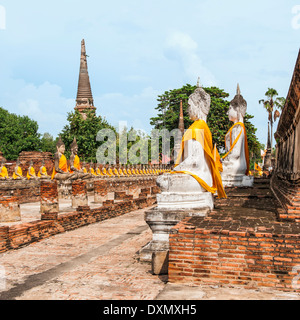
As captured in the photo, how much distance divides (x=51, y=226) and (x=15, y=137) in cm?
3856

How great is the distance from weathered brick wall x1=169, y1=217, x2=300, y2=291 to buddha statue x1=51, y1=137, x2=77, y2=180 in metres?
14.4

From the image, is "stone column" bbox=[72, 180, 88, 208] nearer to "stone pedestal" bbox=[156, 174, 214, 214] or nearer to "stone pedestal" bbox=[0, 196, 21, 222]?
"stone pedestal" bbox=[0, 196, 21, 222]

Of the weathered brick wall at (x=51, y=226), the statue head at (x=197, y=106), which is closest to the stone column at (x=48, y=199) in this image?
the weathered brick wall at (x=51, y=226)

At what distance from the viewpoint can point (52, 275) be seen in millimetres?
5574

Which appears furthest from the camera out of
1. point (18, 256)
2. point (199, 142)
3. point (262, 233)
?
point (18, 256)

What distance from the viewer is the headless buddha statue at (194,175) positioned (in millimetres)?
5605

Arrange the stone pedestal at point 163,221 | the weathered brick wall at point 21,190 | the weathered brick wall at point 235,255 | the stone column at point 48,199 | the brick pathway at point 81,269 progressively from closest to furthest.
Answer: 1. the weathered brick wall at point 235,255
2. the brick pathway at point 81,269
3. the stone pedestal at point 163,221
4. the stone column at point 48,199
5. the weathered brick wall at point 21,190

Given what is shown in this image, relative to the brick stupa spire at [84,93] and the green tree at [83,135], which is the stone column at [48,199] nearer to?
the green tree at [83,135]

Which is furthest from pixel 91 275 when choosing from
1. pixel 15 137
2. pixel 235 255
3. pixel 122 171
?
pixel 15 137

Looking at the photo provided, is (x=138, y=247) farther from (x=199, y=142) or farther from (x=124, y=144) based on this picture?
(x=124, y=144)

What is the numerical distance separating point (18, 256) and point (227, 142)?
6769 millimetres

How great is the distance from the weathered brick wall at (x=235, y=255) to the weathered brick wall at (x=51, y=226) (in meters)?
4.31

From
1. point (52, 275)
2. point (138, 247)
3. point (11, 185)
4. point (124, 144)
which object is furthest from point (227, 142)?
point (124, 144)

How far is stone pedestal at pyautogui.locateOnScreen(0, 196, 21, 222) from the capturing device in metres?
11.2
